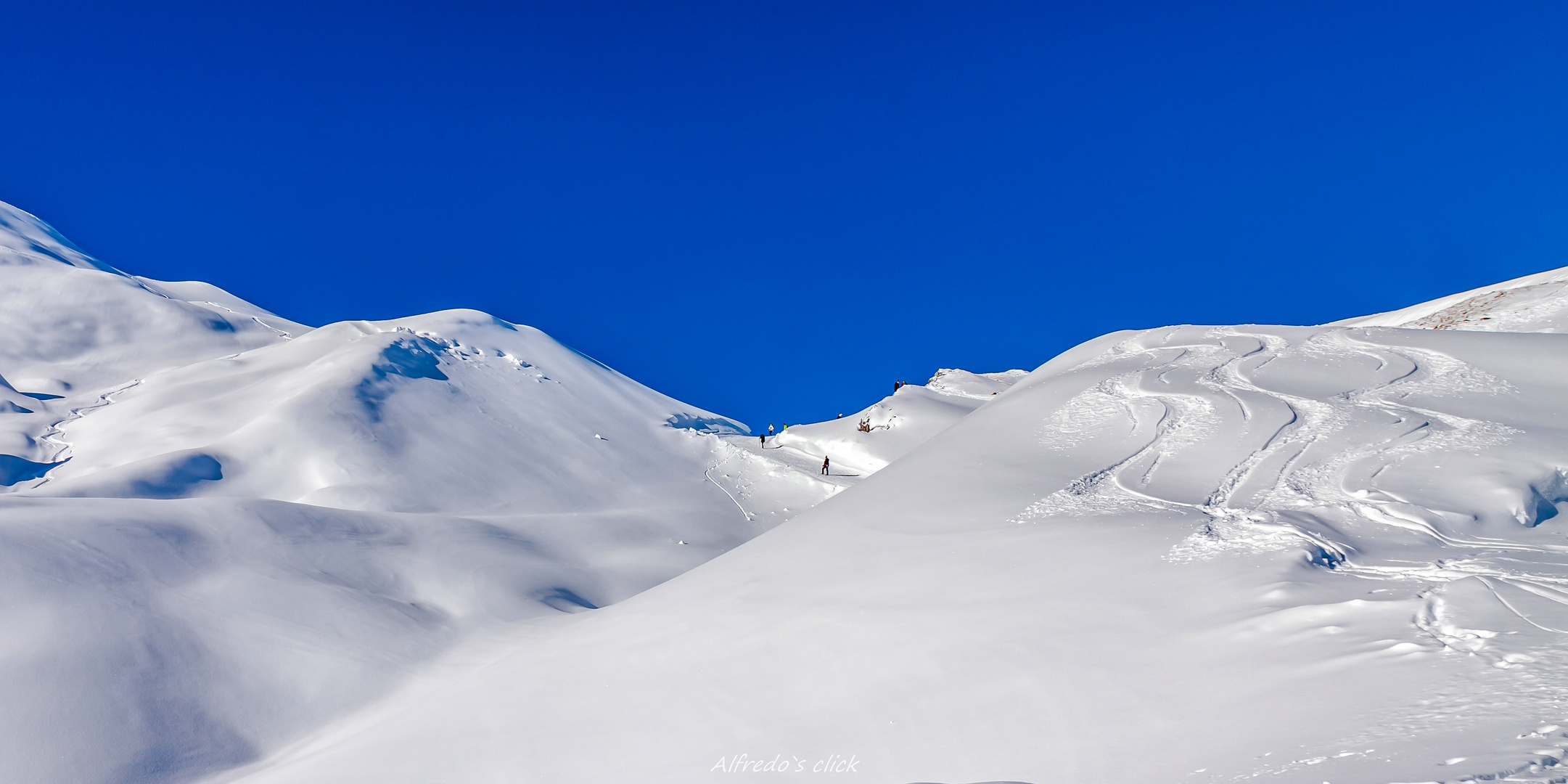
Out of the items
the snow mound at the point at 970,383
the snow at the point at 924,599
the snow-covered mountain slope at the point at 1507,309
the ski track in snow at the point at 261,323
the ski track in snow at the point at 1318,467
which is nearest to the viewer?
the snow at the point at 924,599

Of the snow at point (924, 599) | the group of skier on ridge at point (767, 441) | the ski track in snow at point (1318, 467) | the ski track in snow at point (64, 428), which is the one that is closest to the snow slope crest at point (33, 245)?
the ski track in snow at point (64, 428)

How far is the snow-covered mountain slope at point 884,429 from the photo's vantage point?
24.6 meters

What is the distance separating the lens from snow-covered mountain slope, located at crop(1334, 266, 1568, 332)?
1669 centimetres

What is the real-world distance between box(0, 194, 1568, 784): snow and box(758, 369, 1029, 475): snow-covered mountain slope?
6996mm

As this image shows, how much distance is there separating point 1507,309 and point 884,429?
1521 cm

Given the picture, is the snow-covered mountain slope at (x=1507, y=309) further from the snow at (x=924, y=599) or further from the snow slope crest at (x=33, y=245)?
the snow slope crest at (x=33, y=245)

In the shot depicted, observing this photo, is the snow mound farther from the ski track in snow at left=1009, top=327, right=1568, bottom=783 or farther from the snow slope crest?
the snow slope crest

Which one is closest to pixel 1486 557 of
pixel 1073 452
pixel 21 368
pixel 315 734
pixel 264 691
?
pixel 1073 452

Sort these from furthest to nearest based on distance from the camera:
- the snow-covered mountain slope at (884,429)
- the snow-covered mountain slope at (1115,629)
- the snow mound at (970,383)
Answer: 1. the snow mound at (970,383)
2. the snow-covered mountain slope at (884,429)
3. the snow-covered mountain slope at (1115,629)

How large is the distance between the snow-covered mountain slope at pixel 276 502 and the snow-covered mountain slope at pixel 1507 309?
1593 cm

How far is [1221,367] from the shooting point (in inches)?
600

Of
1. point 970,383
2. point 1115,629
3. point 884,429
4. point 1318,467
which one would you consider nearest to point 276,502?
point 1115,629

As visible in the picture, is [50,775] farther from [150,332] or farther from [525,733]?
[150,332]

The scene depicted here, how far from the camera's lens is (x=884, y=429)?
25.5m
